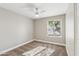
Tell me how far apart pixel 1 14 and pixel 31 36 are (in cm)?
317

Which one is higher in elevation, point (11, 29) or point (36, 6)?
point (36, 6)

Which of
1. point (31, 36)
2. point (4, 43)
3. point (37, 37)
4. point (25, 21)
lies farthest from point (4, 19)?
point (37, 37)

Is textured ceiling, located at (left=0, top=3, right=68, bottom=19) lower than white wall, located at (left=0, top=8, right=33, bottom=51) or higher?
higher

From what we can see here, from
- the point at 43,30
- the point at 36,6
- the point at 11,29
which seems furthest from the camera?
the point at 43,30

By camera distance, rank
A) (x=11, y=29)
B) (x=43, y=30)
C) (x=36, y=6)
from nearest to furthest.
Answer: (x=36, y=6)
(x=11, y=29)
(x=43, y=30)

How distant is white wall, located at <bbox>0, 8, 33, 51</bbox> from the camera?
316cm

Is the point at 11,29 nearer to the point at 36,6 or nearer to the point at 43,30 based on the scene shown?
the point at 36,6

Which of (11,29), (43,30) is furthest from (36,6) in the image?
(43,30)

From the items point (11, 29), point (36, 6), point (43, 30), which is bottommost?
point (43, 30)

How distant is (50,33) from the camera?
5164mm

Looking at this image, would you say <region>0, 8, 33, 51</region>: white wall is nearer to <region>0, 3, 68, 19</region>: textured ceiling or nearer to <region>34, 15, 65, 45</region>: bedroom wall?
<region>0, 3, 68, 19</region>: textured ceiling

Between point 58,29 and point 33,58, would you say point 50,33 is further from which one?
point 33,58

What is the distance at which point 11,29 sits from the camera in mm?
3639

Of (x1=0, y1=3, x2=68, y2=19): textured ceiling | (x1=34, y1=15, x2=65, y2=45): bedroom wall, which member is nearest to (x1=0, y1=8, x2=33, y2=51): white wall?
(x1=0, y1=3, x2=68, y2=19): textured ceiling
